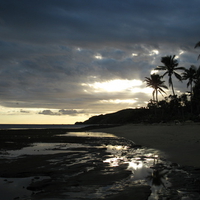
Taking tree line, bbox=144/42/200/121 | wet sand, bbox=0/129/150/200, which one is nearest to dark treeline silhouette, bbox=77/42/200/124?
tree line, bbox=144/42/200/121

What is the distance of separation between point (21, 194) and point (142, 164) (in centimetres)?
550

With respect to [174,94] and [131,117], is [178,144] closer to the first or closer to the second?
[174,94]

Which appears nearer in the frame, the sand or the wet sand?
the wet sand

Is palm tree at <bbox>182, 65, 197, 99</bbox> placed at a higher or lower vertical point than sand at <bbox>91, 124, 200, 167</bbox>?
higher

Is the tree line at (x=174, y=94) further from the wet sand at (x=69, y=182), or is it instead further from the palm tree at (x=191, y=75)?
the wet sand at (x=69, y=182)

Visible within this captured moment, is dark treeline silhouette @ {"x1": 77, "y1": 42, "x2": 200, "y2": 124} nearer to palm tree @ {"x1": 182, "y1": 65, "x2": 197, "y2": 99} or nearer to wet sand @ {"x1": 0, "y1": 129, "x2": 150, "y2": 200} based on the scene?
palm tree @ {"x1": 182, "y1": 65, "x2": 197, "y2": 99}

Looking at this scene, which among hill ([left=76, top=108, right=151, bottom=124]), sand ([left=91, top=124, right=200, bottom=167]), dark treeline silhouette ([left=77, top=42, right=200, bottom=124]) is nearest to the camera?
sand ([left=91, top=124, right=200, bottom=167])

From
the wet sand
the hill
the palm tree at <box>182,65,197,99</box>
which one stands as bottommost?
the wet sand

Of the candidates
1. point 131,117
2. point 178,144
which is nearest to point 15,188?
point 178,144

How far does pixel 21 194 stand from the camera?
551cm

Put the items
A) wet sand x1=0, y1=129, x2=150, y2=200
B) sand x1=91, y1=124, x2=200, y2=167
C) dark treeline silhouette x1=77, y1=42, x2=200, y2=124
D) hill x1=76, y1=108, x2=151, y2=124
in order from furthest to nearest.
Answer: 1. hill x1=76, y1=108, x2=151, y2=124
2. dark treeline silhouette x1=77, y1=42, x2=200, y2=124
3. sand x1=91, y1=124, x2=200, y2=167
4. wet sand x1=0, y1=129, x2=150, y2=200

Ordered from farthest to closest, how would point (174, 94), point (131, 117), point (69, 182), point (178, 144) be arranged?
point (131, 117) < point (174, 94) < point (178, 144) < point (69, 182)

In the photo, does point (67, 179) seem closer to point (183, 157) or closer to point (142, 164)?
point (142, 164)

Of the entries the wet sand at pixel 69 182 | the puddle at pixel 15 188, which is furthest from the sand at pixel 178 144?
the puddle at pixel 15 188
